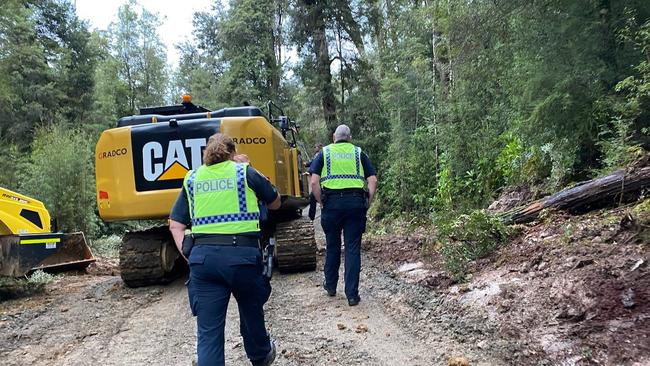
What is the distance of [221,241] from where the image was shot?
3.55m

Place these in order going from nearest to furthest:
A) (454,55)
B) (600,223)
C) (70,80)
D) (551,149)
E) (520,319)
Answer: (520,319), (600,223), (551,149), (454,55), (70,80)

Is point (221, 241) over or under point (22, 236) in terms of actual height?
over

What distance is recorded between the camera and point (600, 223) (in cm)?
533

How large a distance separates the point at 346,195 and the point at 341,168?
0.32 meters

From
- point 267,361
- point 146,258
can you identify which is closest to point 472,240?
point 267,361

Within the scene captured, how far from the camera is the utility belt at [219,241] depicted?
3.55 metres

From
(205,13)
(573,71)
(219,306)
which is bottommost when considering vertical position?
(219,306)

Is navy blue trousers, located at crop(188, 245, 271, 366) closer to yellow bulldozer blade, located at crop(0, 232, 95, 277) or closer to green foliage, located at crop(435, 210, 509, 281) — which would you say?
green foliage, located at crop(435, 210, 509, 281)

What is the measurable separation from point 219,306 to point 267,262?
59 centimetres

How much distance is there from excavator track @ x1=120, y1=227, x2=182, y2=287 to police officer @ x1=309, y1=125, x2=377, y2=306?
3.17m

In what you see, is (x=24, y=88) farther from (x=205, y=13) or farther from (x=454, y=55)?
(x=454, y=55)

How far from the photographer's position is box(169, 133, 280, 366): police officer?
11.5 ft

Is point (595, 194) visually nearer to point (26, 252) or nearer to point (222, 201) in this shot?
point (222, 201)

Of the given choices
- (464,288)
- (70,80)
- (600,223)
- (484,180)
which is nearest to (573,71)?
(600,223)
